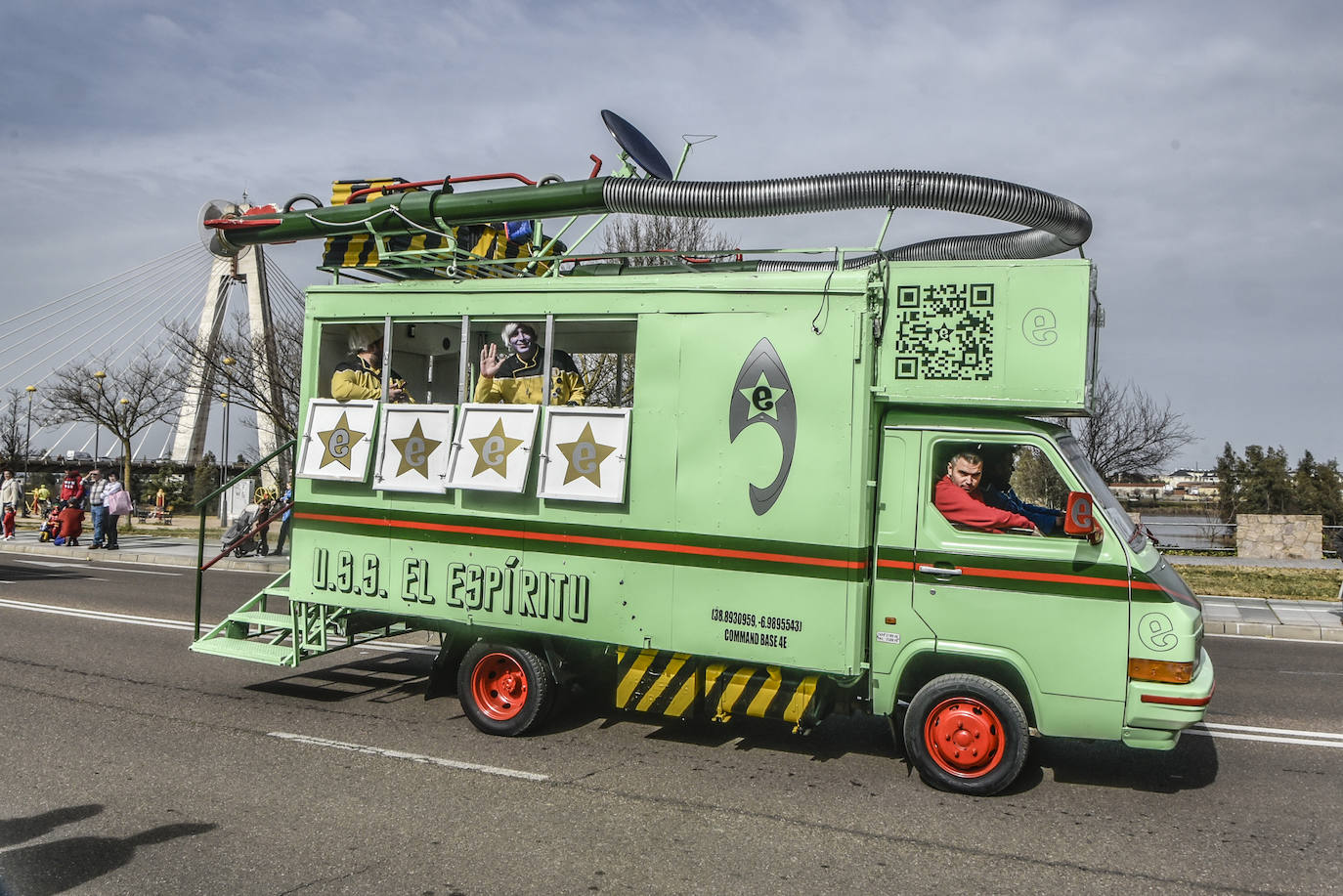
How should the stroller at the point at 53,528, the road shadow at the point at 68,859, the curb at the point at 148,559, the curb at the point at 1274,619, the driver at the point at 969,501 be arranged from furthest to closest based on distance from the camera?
1. the stroller at the point at 53,528
2. the curb at the point at 148,559
3. the curb at the point at 1274,619
4. the driver at the point at 969,501
5. the road shadow at the point at 68,859

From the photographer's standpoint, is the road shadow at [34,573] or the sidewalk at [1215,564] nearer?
the sidewalk at [1215,564]

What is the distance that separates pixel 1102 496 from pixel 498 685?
417 cm

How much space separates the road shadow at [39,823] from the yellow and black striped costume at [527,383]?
Answer: 11.1 feet

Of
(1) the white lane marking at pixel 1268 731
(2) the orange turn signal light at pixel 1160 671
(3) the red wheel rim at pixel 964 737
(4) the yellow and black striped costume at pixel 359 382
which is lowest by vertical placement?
(1) the white lane marking at pixel 1268 731

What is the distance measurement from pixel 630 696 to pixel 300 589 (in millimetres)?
2807

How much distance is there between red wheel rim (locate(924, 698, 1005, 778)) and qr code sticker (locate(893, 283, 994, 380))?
1.94 metres

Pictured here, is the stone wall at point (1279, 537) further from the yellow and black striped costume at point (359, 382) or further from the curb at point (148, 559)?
the yellow and black striped costume at point (359, 382)

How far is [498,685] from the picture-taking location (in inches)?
283

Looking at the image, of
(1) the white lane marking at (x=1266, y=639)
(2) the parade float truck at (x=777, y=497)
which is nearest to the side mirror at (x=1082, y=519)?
(2) the parade float truck at (x=777, y=497)

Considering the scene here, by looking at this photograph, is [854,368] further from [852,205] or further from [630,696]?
[630,696]

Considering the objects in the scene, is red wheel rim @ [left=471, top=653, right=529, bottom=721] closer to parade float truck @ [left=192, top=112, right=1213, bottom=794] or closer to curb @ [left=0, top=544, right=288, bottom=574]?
parade float truck @ [left=192, top=112, right=1213, bottom=794]

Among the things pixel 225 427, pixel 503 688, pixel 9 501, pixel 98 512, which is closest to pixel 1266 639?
pixel 503 688

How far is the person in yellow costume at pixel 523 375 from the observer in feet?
23.3

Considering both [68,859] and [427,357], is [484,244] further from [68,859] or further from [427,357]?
[68,859]
